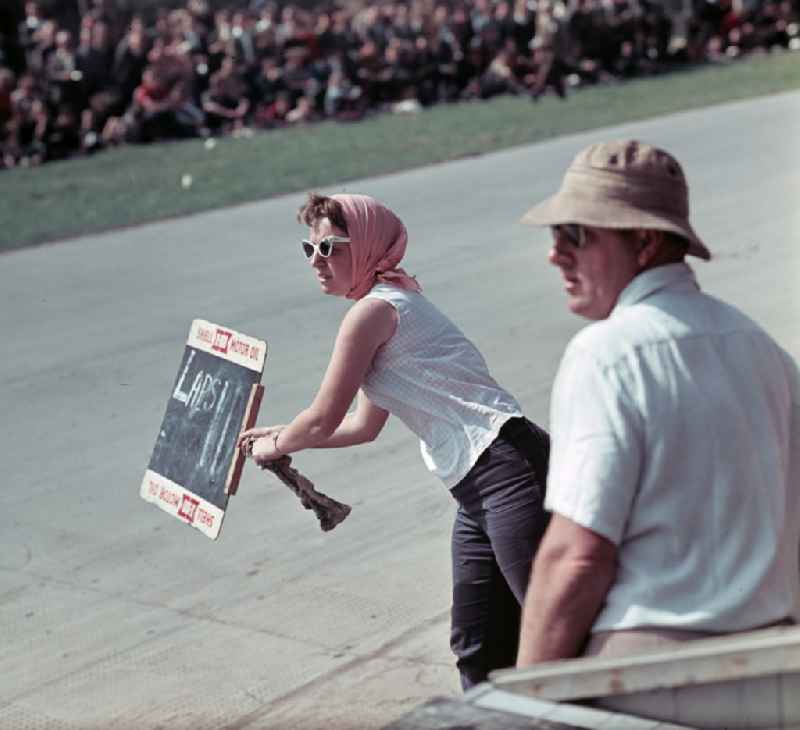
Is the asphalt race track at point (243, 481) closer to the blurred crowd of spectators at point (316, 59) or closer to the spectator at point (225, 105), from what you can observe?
the blurred crowd of spectators at point (316, 59)

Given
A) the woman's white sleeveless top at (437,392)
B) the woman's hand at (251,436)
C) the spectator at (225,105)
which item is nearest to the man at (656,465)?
the woman's white sleeveless top at (437,392)

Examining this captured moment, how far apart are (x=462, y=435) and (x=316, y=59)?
24.0m

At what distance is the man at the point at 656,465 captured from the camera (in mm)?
2652

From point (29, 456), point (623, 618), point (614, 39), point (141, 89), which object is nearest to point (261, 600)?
point (29, 456)

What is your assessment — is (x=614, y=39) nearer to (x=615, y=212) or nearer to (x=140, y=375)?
(x=140, y=375)

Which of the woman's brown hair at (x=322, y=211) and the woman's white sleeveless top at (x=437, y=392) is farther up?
the woman's brown hair at (x=322, y=211)

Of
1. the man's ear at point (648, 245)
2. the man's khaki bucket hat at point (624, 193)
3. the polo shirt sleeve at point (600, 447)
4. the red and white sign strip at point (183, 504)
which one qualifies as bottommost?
the red and white sign strip at point (183, 504)

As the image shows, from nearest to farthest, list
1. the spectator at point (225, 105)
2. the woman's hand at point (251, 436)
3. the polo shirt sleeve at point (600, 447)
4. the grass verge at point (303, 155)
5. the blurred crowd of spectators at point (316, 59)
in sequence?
the polo shirt sleeve at point (600, 447), the woman's hand at point (251, 436), the grass verge at point (303, 155), the blurred crowd of spectators at point (316, 59), the spectator at point (225, 105)

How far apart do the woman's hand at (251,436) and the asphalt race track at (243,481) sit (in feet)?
3.12

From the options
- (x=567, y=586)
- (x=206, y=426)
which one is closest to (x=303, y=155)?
(x=206, y=426)

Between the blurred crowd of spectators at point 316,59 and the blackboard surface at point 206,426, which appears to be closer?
the blackboard surface at point 206,426

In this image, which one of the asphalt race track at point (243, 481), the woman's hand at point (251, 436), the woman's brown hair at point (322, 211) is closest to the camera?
the woman's brown hair at point (322, 211)

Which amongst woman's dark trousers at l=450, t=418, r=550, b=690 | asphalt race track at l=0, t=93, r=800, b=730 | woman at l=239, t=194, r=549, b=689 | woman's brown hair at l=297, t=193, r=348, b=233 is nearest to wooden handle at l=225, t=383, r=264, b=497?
woman at l=239, t=194, r=549, b=689

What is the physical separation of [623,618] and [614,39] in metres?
26.9
